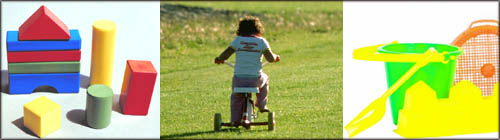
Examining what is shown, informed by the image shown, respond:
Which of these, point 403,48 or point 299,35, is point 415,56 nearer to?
point 403,48

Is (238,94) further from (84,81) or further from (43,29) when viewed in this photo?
(84,81)

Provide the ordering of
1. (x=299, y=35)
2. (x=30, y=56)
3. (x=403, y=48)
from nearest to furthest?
(x=403, y=48), (x=30, y=56), (x=299, y=35)

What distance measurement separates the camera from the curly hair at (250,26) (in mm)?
5016

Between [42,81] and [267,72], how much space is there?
244 cm

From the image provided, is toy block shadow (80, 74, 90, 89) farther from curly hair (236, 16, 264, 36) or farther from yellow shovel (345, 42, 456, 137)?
yellow shovel (345, 42, 456, 137)

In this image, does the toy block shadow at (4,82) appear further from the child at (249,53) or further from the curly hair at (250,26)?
the curly hair at (250,26)

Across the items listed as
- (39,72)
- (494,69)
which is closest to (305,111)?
(494,69)

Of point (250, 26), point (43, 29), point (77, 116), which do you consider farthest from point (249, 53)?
point (43, 29)

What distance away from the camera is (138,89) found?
5.73m

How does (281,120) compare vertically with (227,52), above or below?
below

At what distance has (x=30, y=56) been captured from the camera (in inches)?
244

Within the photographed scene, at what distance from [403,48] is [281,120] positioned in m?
1.29

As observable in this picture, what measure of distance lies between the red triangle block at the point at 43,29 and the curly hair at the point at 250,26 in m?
1.99

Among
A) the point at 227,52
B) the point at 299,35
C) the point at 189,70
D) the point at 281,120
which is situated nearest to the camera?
the point at 227,52
